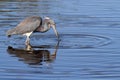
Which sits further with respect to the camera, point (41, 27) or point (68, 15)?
point (68, 15)

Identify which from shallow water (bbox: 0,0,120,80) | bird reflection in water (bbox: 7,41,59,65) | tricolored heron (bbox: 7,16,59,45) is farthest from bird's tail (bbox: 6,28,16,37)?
bird reflection in water (bbox: 7,41,59,65)

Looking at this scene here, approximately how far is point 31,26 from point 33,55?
2072 millimetres

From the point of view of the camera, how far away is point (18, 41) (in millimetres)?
15906

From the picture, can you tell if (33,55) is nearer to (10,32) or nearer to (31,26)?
(10,32)

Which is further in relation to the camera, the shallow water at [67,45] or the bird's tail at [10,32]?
the bird's tail at [10,32]

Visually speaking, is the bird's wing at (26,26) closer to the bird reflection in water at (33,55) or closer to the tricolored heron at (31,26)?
the tricolored heron at (31,26)

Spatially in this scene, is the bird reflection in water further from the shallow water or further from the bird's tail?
the bird's tail

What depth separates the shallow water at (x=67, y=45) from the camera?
12023mm

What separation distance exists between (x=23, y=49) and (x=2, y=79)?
3379 mm

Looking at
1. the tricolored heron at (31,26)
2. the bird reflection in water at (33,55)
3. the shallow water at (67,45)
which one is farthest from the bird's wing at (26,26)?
the bird reflection in water at (33,55)

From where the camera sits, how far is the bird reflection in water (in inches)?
523

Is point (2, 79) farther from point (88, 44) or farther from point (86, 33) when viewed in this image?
point (86, 33)

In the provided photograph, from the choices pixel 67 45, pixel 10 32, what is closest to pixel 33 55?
pixel 67 45

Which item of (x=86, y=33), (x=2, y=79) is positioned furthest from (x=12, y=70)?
(x=86, y=33)
